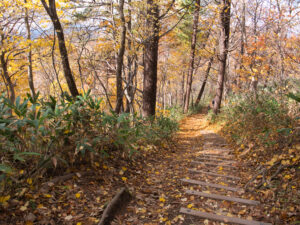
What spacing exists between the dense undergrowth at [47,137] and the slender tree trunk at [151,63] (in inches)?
125

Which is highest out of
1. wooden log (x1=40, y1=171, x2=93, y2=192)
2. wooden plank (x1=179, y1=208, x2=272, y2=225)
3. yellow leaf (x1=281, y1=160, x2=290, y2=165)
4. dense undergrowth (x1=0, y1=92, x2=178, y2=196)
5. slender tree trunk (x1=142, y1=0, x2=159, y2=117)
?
slender tree trunk (x1=142, y1=0, x2=159, y2=117)

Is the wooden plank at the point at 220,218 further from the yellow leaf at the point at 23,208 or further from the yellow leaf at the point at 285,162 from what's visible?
the yellow leaf at the point at 23,208

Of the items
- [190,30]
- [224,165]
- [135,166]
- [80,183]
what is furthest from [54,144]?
[190,30]

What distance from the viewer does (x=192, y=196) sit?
3373 mm

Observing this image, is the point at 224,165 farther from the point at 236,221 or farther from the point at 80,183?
the point at 80,183

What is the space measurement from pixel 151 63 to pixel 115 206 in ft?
17.6

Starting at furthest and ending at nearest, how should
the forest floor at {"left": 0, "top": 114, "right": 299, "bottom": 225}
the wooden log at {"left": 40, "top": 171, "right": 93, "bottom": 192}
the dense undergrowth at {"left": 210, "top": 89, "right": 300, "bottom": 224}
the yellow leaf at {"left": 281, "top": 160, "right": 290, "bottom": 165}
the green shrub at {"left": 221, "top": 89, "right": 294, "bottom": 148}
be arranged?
the green shrub at {"left": 221, "top": 89, "right": 294, "bottom": 148} → the yellow leaf at {"left": 281, "top": 160, "right": 290, "bottom": 165} → the dense undergrowth at {"left": 210, "top": 89, "right": 300, "bottom": 224} → the wooden log at {"left": 40, "top": 171, "right": 93, "bottom": 192} → the forest floor at {"left": 0, "top": 114, "right": 299, "bottom": 225}

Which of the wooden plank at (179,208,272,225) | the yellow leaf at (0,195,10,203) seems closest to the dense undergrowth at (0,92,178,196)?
the yellow leaf at (0,195,10,203)

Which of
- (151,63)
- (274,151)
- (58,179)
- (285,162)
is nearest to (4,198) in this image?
(58,179)

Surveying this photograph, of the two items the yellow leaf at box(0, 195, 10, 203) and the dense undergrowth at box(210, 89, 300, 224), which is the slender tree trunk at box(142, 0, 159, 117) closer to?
the dense undergrowth at box(210, 89, 300, 224)

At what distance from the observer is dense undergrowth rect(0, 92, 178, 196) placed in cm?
254

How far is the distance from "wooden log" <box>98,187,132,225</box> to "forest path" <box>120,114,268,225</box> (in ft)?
0.33

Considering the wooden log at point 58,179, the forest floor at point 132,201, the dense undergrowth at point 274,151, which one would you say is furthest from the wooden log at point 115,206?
the dense undergrowth at point 274,151

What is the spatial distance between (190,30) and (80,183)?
15.6 meters
